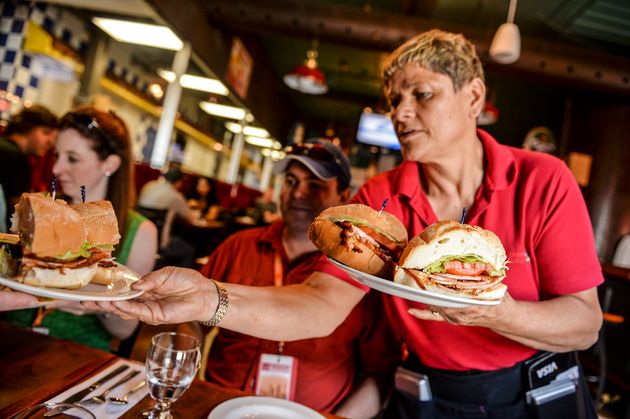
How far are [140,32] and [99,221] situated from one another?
6.05 meters

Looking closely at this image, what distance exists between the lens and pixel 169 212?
529cm

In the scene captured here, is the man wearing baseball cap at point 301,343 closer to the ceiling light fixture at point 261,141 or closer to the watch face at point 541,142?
the watch face at point 541,142

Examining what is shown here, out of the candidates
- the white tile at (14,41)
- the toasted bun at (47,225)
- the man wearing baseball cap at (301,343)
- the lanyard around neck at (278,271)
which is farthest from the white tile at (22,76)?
the toasted bun at (47,225)

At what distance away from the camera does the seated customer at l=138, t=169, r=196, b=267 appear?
16.5ft

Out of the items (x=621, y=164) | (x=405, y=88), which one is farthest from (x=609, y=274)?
(x=405, y=88)

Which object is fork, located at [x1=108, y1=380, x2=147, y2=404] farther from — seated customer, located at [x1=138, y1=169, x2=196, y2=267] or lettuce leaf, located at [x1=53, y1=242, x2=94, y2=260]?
seated customer, located at [x1=138, y1=169, x2=196, y2=267]

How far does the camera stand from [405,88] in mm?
1583

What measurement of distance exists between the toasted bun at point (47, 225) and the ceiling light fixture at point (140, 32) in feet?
17.9

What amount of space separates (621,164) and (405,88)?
25.7 feet

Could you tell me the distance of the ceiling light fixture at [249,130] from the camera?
11.9m

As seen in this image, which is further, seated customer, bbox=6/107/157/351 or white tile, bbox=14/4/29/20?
white tile, bbox=14/4/29/20

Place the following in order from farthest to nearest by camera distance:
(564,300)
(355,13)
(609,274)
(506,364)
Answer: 1. (355,13)
2. (609,274)
3. (506,364)
4. (564,300)

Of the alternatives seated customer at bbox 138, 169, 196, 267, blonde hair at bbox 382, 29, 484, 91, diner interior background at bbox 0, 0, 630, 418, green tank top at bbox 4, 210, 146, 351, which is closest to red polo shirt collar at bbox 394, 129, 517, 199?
blonde hair at bbox 382, 29, 484, 91

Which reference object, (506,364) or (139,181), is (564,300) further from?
(139,181)
